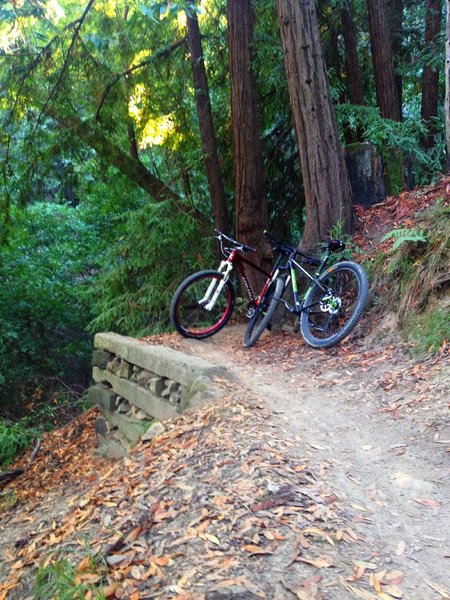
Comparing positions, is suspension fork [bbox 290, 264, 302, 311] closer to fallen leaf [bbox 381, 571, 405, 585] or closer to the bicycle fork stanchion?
the bicycle fork stanchion

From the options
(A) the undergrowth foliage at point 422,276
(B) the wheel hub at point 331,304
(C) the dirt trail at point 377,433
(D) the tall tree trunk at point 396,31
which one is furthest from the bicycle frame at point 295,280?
(D) the tall tree trunk at point 396,31

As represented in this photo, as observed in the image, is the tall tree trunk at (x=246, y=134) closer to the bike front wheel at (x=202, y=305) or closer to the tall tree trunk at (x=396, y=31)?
the bike front wheel at (x=202, y=305)

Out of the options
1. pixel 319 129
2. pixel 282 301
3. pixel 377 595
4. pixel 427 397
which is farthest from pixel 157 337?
pixel 377 595

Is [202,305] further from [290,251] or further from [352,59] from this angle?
[352,59]

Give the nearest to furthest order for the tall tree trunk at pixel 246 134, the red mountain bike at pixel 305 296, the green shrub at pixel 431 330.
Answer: the green shrub at pixel 431 330 → the red mountain bike at pixel 305 296 → the tall tree trunk at pixel 246 134

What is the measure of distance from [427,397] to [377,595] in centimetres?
245

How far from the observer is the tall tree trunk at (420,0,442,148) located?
996 cm

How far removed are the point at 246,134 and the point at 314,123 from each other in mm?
1618

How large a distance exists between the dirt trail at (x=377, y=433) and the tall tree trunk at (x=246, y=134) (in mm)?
2584

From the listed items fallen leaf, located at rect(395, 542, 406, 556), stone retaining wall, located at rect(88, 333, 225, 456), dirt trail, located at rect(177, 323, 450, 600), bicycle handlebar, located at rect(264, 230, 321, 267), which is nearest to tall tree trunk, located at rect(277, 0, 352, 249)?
bicycle handlebar, located at rect(264, 230, 321, 267)

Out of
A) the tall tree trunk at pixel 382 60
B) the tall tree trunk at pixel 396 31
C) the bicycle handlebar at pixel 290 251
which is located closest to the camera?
the bicycle handlebar at pixel 290 251

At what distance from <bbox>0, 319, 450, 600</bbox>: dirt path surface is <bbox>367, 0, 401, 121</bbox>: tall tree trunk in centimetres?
558

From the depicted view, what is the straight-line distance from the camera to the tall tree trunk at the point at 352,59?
32.0 feet

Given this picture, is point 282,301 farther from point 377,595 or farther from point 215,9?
point 215,9
